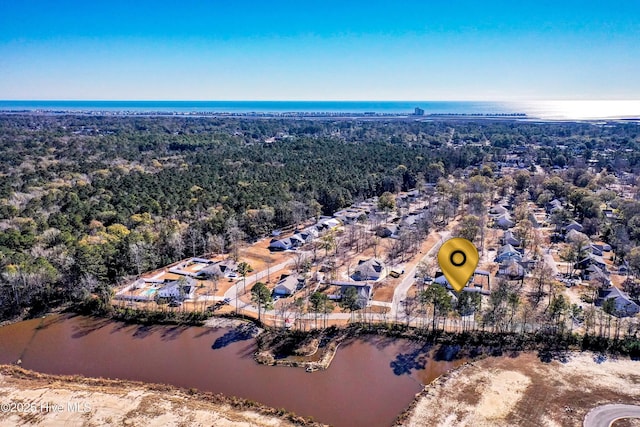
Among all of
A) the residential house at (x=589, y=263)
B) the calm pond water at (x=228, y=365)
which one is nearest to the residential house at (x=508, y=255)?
the residential house at (x=589, y=263)

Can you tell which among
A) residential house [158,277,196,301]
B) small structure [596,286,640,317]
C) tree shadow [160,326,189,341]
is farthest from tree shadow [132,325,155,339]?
small structure [596,286,640,317]

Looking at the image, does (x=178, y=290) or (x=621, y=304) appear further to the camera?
(x=178, y=290)

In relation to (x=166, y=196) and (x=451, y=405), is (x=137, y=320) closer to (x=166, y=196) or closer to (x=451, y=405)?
(x=451, y=405)

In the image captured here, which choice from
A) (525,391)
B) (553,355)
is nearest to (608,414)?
(525,391)

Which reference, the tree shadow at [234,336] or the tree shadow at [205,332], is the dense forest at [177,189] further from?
the tree shadow at [234,336]

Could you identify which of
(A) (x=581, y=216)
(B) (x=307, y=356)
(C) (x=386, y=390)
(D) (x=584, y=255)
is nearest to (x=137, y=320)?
(B) (x=307, y=356)

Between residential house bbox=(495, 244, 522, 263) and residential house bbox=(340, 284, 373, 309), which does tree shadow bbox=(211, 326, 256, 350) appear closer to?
residential house bbox=(340, 284, 373, 309)

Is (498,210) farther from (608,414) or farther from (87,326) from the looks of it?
(87,326)
